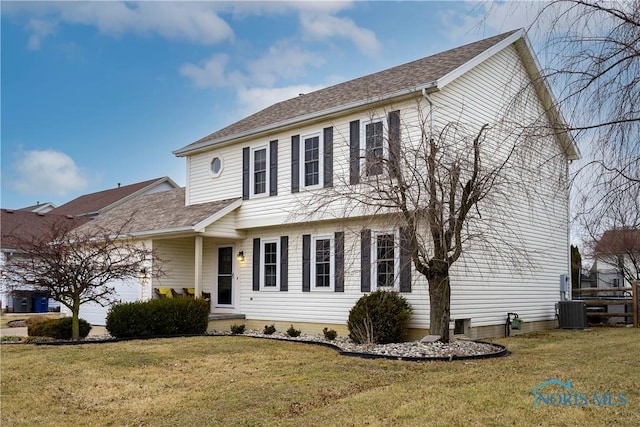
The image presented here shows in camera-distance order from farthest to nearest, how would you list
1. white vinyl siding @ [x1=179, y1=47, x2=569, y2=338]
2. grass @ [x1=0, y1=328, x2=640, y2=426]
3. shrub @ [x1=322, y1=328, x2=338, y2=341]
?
shrub @ [x1=322, y1=328, x2=338, y2=341] → white vinyl siding @ [x1=179, y1=47, x2=569, y2=338] → grass @ [x1=0, y1=328, x2=640, y2=426]

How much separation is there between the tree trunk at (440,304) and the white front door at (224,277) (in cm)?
805

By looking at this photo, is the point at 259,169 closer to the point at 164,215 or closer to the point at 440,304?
the point at 164,215

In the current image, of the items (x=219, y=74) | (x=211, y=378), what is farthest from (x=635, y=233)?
(x=219, y=74)

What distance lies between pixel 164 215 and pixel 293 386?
1174cm

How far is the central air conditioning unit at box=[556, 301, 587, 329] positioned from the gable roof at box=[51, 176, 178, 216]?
96.4ft

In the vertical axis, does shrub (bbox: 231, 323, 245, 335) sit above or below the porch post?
below

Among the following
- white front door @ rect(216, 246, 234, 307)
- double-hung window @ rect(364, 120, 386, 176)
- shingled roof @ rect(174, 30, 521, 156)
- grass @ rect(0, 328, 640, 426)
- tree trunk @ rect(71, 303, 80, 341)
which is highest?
Answer: shingled roof @ rect(174, 30, 521, 156)

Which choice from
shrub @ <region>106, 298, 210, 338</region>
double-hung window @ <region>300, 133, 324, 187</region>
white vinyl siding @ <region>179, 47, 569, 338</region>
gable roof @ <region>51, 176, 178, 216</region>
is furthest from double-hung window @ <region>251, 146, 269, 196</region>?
gable roof @ <region>51, 176, 178, 216</region>

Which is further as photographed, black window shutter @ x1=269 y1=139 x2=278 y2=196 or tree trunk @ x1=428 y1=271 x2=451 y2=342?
black window shutter @ x1=269 y1=139 x2=278 y2=196

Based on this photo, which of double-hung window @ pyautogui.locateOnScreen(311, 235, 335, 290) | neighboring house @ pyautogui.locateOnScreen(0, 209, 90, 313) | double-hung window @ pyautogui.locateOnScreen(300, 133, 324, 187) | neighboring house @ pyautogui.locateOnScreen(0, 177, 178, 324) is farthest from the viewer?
neighboring house @ pyautogui.locateOnScreen(0, 177, 178, 324)

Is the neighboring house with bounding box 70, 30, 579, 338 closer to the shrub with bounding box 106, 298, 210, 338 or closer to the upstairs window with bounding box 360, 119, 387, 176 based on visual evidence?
the upstairs window with bounding box 360, 119, 387, 176

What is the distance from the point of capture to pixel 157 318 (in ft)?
48.3

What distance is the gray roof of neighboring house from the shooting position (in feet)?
Answer: 54.8

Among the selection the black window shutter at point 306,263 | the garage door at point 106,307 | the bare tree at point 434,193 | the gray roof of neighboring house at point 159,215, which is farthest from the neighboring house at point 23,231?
the bare tree at point 434,193
